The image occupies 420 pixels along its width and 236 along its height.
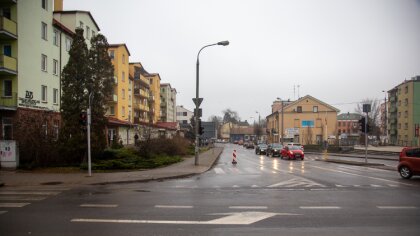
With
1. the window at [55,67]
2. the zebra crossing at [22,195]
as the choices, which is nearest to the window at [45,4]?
the window at [55,67]

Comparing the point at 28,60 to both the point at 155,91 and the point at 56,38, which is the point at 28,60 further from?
the point at 155,91

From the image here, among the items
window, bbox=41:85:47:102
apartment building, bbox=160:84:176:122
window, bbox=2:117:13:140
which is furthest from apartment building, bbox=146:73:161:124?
window, bbox=2:117:13:140

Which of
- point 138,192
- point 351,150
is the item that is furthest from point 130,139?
point 138,192

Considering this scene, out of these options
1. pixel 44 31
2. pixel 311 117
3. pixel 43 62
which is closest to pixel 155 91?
pixel 311 117

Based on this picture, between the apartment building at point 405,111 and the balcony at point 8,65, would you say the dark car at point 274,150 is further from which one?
the apartment building at point 405,111

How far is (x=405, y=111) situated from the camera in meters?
87.4

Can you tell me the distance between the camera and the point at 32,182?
644 inches

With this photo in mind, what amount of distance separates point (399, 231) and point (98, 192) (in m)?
9.95

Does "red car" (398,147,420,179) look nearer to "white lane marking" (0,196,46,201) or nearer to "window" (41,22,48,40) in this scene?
"white lane marking" (0,196,46,201)

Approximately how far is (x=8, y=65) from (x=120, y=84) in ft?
93.1

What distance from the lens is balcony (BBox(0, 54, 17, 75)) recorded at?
88.6ft

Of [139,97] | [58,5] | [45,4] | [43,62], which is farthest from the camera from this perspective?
[139,97]

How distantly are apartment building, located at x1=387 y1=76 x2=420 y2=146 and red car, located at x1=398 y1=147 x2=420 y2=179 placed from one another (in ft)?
A: 214

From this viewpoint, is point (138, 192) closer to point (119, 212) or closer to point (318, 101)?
point (119, 212)
